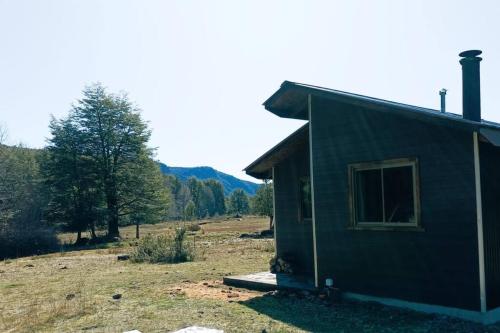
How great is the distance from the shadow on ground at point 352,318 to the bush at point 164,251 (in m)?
9.05

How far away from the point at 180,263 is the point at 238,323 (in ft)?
32.8

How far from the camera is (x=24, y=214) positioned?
2952cm

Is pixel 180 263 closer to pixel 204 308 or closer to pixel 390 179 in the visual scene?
pixel 204 308

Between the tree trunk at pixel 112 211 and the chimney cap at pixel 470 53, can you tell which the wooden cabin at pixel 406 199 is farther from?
the tree trunk at pixel 112 211

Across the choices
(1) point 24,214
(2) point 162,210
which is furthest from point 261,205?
(1) point 24,214

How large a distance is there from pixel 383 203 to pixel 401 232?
2.19 feet

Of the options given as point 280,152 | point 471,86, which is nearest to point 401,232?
point 471,86

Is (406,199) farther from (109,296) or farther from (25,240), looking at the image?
(25,240)

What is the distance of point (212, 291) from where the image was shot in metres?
10.7

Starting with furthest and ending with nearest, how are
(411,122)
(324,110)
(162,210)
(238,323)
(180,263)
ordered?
(162,210), (180,263), (324,110), (411,122), (238,323)

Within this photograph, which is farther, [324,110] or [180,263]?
[180,263]

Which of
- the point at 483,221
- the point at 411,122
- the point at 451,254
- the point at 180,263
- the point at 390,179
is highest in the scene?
the point at 411,122

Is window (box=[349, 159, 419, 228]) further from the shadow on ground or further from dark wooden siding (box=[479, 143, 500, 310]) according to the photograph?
the shadow on ground

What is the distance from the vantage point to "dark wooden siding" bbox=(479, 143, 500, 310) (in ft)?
24.4
